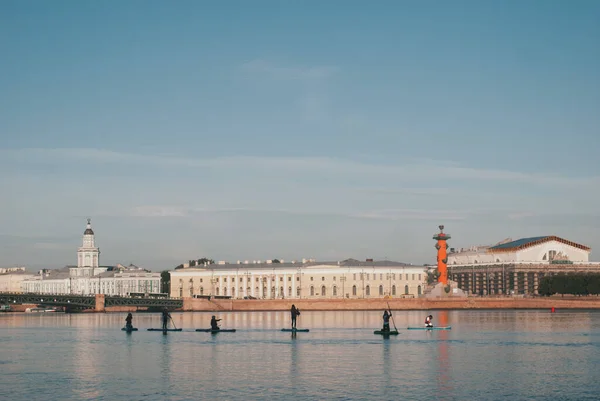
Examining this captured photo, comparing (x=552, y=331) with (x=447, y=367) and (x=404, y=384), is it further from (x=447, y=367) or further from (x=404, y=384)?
(x=404, y=384)

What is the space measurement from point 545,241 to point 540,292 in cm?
2428

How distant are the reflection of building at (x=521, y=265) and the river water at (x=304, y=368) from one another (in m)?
124

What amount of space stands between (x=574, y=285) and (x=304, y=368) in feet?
409

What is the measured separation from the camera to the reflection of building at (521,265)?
177500 mm

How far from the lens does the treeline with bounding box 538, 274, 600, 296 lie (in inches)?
6009

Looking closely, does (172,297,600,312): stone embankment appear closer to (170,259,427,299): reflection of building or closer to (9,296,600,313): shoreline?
(9,296,600,313): shoreline

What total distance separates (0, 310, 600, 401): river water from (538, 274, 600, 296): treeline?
331 feet

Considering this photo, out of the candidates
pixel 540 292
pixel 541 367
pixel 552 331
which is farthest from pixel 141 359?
pixel 540 292

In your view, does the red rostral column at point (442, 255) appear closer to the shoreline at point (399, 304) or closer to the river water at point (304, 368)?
the shoreline at point (399, 304)

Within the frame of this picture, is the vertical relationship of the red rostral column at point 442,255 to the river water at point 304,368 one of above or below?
above

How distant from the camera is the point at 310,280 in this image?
171625mm

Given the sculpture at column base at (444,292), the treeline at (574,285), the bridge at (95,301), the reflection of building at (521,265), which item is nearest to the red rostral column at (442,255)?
the sculpture at column base at (444,292)

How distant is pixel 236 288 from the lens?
582 feet

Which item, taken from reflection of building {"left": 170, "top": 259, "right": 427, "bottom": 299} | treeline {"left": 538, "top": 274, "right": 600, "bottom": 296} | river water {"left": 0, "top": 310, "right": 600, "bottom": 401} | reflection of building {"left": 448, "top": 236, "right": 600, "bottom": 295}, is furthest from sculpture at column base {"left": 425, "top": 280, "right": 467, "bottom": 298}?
river water {"left": 0, "top": 310, "right": 600, "bottom": 401}
